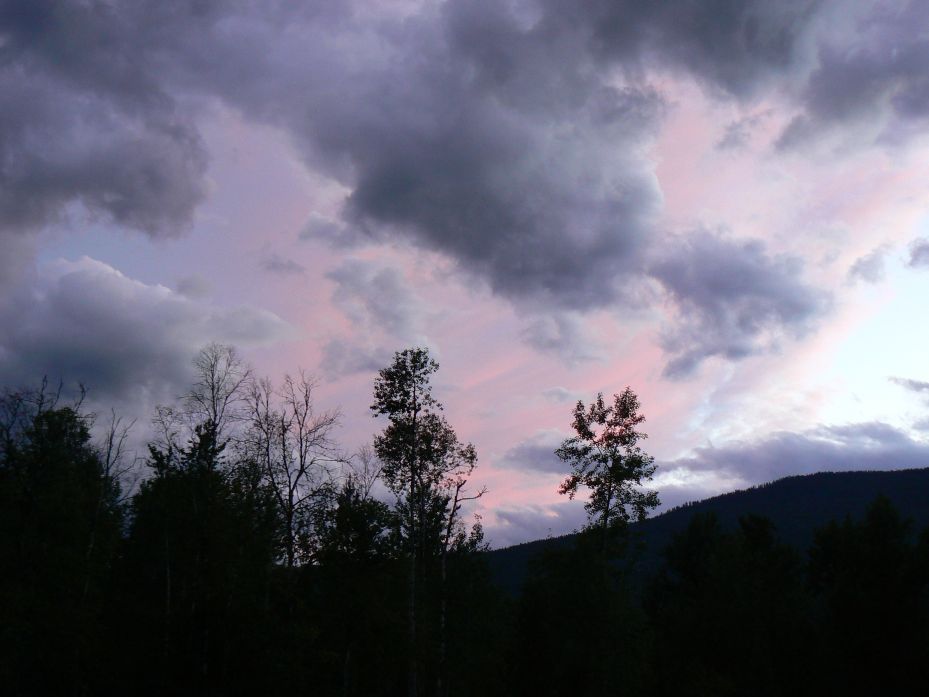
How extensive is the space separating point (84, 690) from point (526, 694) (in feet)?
78.0

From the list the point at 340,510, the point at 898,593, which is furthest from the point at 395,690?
the point at 898,593

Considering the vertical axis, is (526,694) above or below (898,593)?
below

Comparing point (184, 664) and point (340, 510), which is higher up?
point (340, 510)

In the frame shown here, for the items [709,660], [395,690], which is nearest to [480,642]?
[395,690]

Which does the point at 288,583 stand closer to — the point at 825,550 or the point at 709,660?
the point at 709,660

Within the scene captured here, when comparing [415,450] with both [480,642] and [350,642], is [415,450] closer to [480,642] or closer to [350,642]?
[350,642]

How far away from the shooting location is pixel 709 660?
4631 centimetres

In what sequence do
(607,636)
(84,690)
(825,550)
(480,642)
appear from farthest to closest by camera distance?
(825,550) → (480,642) → (84,690) → (607,636)

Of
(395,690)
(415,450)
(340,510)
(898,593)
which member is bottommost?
(395,690)

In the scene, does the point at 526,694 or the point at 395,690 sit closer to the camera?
the point at 526,694

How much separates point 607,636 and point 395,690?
23637 mm

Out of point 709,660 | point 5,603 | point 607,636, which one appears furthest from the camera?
point 709,660

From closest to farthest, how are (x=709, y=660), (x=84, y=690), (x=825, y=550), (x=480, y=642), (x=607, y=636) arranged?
(x=607, y=636)
(x=84, y=690)
(x=709, y=660)
(x=480, y=642)
(x=825, y=550)

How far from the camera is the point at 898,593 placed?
153ft
